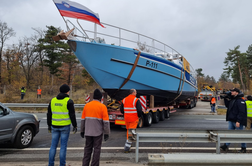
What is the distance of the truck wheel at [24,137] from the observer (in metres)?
4.55

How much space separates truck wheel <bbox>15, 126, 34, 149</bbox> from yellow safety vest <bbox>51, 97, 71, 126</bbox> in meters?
1.82

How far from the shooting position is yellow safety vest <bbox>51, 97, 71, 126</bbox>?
3414 mm

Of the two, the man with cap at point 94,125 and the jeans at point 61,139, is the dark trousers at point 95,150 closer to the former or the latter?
the man with cap at point 94,125

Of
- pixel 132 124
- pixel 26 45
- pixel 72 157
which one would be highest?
pixel 26 45

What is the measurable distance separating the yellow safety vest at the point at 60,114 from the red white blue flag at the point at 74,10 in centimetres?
381

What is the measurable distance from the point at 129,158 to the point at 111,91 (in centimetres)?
407

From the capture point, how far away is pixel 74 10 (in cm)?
619

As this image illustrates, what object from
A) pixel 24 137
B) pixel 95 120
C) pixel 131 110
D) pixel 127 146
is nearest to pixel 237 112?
pixel 131 110

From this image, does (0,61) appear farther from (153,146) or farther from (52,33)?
(153,146)

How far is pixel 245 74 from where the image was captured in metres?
43.5

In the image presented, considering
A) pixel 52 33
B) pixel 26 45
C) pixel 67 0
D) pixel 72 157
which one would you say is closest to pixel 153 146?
pixel 72 157

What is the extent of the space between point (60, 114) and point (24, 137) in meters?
2.08

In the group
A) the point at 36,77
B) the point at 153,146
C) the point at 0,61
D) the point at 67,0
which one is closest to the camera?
the point at 153,146

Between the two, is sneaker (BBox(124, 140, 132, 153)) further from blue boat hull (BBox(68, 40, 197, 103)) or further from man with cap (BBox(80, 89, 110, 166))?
blue boat hull (BBox(68, 40, 197, 103))
